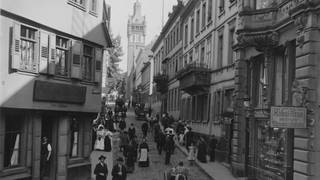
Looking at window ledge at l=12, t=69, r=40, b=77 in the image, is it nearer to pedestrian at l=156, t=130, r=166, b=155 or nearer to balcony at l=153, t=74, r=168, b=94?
pedestrian at l=156, t=130, r=166, b=155

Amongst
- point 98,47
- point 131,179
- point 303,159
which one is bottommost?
point 131,179

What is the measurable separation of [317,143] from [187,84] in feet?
76.1

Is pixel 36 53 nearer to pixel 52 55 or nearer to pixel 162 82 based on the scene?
pixel 52 55

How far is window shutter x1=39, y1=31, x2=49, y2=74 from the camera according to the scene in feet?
66.6

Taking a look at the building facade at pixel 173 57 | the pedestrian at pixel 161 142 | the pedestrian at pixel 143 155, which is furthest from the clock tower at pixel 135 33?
the pedestrian at pixel 143 155

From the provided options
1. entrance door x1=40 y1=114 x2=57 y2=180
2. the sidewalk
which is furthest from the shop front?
entrance door x1=40 y1=114 x2=57 y2=180

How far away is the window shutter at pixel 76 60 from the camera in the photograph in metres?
22.8

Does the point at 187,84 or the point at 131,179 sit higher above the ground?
the point at 187,84

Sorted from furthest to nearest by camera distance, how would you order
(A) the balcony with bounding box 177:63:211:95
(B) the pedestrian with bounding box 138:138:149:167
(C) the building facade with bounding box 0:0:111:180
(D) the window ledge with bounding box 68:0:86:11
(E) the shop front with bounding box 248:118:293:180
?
(A) the balcony with bounding box 177:63:211:95
(B) the pedestrian with bounding box 138:138:149:167
(D) the window ledge with bounding box 68:0:86:11
(E) the shop front with bounding box 248:118:293:180
(C) the building facade with bounding box 0:0:111:180

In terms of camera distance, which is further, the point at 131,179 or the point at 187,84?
the point at 187,84

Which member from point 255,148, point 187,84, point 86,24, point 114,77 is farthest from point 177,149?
point 114,77

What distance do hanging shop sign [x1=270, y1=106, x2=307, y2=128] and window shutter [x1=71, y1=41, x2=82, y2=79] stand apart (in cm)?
950

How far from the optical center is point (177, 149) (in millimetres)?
37281

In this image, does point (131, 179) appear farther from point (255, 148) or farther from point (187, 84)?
point (187, 84)
